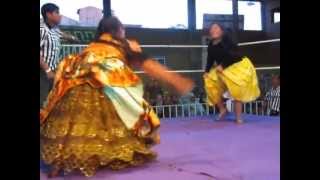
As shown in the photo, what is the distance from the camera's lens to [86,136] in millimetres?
1609

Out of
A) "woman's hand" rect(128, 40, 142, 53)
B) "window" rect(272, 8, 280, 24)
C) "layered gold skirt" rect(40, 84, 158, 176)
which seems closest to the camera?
"layered gold skirt" rect(40, 84, 158, 176)

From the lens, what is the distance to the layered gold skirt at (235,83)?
194cm

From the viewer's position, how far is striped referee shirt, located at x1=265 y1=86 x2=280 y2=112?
198cm

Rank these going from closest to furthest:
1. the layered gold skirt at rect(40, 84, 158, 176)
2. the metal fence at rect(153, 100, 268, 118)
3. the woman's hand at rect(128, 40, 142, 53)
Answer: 1. the layered gold skirt at rect(40, 84, 158, 176)
2. the woman's hand at rect(128, 40, 142, 53)
3. the metal fence at rect(153, 100, 268, 118)

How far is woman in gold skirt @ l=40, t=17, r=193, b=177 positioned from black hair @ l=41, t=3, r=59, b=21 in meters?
0.17

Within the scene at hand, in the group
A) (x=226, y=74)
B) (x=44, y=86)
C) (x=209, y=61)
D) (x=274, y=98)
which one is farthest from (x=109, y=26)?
(x=274, y=98)

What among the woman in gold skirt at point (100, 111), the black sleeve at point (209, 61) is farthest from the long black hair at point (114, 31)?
the black sleeve at point (209, 61)

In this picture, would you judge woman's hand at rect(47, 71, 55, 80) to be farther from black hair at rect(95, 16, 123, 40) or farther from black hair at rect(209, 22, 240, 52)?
black hair at rect(209, 22, 240, 52)

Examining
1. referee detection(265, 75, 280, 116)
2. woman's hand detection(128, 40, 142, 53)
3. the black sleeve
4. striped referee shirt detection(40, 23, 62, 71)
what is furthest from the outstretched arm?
referee detection(265, 75, 280, 116)

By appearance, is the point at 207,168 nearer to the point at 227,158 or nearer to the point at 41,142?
the point at 227,158

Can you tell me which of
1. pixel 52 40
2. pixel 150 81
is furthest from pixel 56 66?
pixel 150 81

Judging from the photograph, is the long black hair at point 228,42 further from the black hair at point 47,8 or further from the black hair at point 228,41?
the black hair at point 47,8
